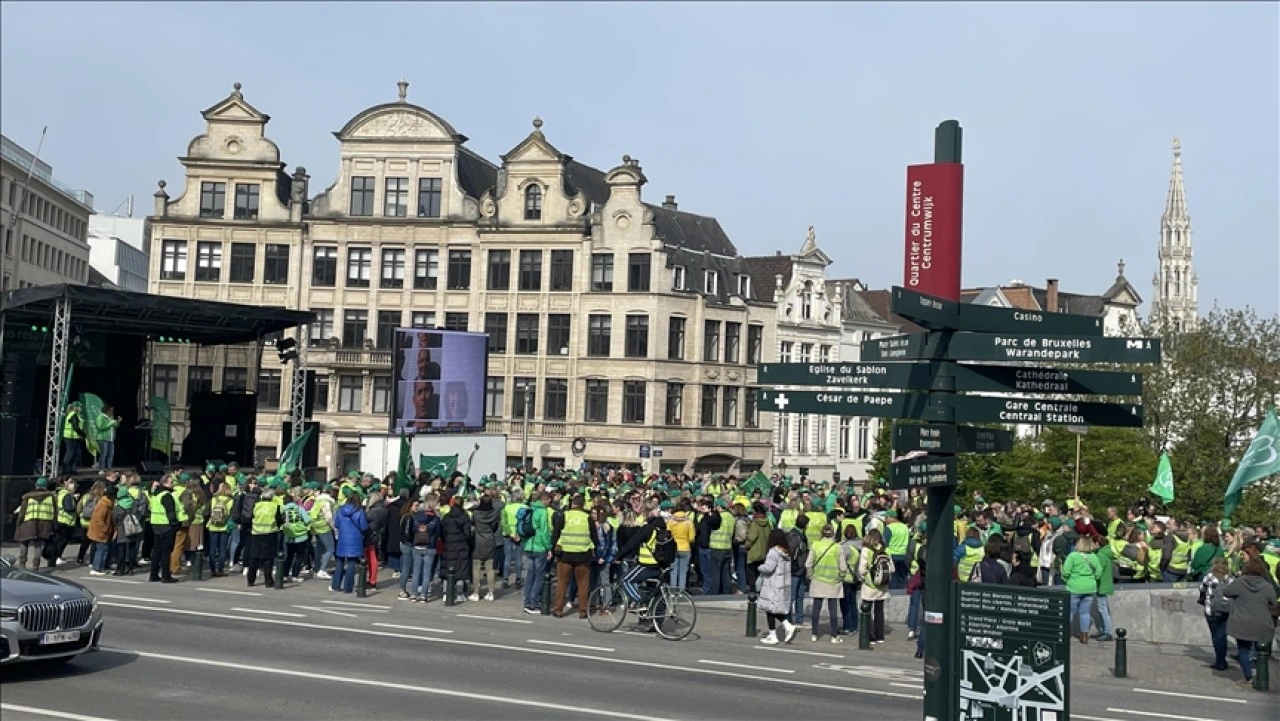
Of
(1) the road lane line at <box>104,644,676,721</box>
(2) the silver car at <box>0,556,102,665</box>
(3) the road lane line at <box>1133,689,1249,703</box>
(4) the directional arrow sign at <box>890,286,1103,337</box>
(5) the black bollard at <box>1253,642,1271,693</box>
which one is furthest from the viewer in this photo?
(5) the black bollard at <box>1253,642,1271,693</box>

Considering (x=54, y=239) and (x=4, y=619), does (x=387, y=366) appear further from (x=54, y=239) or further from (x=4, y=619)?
(x=4, y=619)

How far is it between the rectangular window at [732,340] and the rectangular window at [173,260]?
24.3 meters

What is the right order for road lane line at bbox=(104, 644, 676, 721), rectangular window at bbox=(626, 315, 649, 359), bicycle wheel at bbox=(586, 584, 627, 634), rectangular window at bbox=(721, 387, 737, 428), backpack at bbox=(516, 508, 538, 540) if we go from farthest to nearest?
rectangular window at bbox=(721, 387, 737, 428), rectangular window at bbox=(626, 315, 649, 359), backpack at bbox=(516, 508, 538, 540), bicycle wheel at bbox=(586, 584, 627, 634), road lane line at bbox=(104, 644, 676, 721)

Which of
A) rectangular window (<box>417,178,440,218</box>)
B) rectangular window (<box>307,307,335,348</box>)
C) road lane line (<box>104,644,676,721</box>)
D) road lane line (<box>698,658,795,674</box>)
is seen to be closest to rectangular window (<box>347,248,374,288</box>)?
rectangular window (<box>307,307,335,348</box>)

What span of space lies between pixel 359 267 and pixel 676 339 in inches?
566

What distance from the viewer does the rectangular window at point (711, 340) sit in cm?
6119

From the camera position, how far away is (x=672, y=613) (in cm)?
1936

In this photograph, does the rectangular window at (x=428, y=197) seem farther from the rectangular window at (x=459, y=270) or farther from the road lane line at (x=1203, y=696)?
the road lane line at (x=1203, y=696)

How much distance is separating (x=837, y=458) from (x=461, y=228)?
986 inches

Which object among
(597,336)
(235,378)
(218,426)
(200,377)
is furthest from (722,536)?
(200,377)

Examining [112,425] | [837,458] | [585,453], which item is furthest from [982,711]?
[837,458]

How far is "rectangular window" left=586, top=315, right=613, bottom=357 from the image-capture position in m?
59.6

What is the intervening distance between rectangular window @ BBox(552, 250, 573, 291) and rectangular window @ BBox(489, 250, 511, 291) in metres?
2.04

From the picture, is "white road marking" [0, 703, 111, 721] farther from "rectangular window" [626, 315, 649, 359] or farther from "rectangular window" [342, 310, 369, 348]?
"rectangular window" [342, 310, 369, 348]
